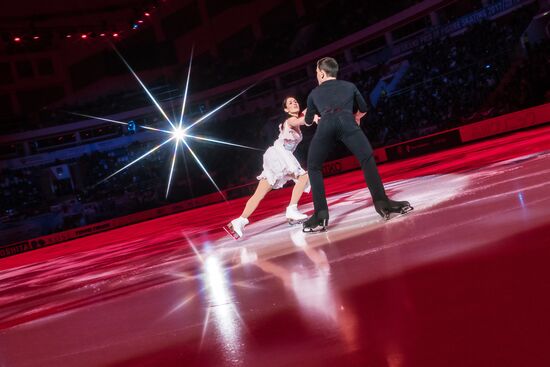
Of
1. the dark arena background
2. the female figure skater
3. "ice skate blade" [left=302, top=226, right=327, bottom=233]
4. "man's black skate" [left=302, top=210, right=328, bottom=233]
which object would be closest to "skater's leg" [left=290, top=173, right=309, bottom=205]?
the female figure skater

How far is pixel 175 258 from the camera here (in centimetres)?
607

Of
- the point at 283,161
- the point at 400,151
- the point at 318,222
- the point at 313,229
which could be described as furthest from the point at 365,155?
the point at 400,151

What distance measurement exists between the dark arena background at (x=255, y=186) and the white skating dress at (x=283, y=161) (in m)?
0.66

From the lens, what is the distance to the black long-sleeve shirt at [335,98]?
484cm

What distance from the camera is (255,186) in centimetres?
2336

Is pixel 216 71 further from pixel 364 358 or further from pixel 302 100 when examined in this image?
pixel 364 358

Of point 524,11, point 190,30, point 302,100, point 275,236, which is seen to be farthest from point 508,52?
point 190,30

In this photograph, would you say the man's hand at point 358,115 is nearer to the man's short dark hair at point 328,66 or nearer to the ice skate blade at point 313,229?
the man's short dark hair at point 328,66

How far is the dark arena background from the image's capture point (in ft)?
7.60

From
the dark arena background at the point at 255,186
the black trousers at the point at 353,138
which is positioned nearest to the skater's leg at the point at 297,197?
the dark arena background at the point at 255,186

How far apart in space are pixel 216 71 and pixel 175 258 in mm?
32414

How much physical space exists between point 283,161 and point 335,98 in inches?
60.2

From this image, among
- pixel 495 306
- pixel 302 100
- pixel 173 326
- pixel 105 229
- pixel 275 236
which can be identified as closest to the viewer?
pixel 495 306

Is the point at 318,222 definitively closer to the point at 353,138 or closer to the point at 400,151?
the point at 353,138
